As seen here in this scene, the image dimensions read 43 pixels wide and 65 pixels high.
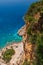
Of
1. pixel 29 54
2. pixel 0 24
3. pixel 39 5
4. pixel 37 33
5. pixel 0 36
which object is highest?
pixel 0 24

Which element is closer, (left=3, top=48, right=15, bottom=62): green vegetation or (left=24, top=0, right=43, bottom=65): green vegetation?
(left=24, top=0, right=43, bottom=65): green vegetation

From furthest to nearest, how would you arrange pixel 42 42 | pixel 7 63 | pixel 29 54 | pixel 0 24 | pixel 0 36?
1. pixel 0 24
2. pixel 0 36
3. pixel 7 63
4. pixel 29 54
5. pixel 42 42

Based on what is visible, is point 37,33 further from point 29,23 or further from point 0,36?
point 0,36

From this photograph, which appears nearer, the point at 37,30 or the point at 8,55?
the point at 37,30

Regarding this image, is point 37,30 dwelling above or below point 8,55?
below

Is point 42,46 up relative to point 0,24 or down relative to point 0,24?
down

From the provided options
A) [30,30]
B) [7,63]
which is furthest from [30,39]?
[7,63]

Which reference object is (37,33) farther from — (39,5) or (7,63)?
(7,63)

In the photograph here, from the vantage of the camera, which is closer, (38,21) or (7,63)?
(38,21)

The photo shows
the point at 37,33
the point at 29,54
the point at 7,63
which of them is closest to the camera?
the point at 37,33

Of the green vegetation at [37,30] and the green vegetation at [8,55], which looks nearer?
the green vegetation at [37,30]
